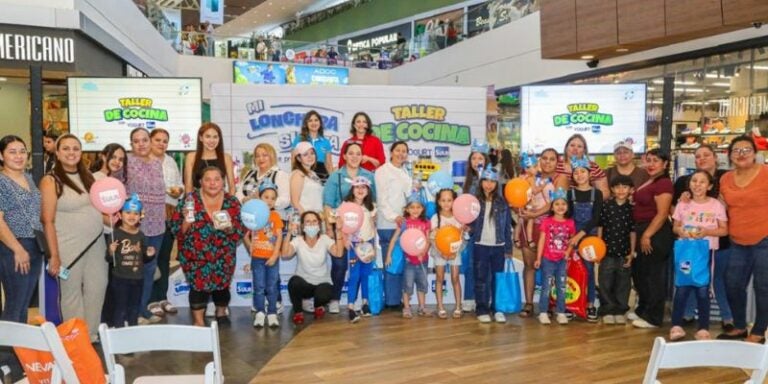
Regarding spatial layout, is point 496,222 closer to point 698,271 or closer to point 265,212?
point 698,271

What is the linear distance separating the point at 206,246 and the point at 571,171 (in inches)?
124

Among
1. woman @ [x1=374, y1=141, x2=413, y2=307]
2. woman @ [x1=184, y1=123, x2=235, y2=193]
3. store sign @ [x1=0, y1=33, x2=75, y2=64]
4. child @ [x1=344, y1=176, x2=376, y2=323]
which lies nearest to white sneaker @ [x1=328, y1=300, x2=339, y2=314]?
child @ [x1=344, y1=176, x2=376, y2=323]

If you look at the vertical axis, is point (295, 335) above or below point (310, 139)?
below

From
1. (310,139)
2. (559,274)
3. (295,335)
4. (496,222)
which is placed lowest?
(295,335)

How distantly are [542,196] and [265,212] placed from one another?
239 cm

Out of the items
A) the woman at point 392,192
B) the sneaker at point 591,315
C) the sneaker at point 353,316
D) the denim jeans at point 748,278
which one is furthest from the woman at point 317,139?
the denim jeans at point 748,278

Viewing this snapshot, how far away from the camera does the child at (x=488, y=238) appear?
5598 millimetres

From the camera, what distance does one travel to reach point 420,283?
5.80 meters

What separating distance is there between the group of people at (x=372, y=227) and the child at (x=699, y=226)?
0.01m

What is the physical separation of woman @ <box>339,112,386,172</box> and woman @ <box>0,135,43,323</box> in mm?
2582

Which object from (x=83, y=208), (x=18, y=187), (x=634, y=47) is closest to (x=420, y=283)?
(x=83, y=208)

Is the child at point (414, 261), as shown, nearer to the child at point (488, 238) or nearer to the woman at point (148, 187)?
the child at point (488, 238)

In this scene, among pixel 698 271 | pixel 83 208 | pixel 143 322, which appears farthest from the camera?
pixel 143 322

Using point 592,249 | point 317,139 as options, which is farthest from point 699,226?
point 317,139
